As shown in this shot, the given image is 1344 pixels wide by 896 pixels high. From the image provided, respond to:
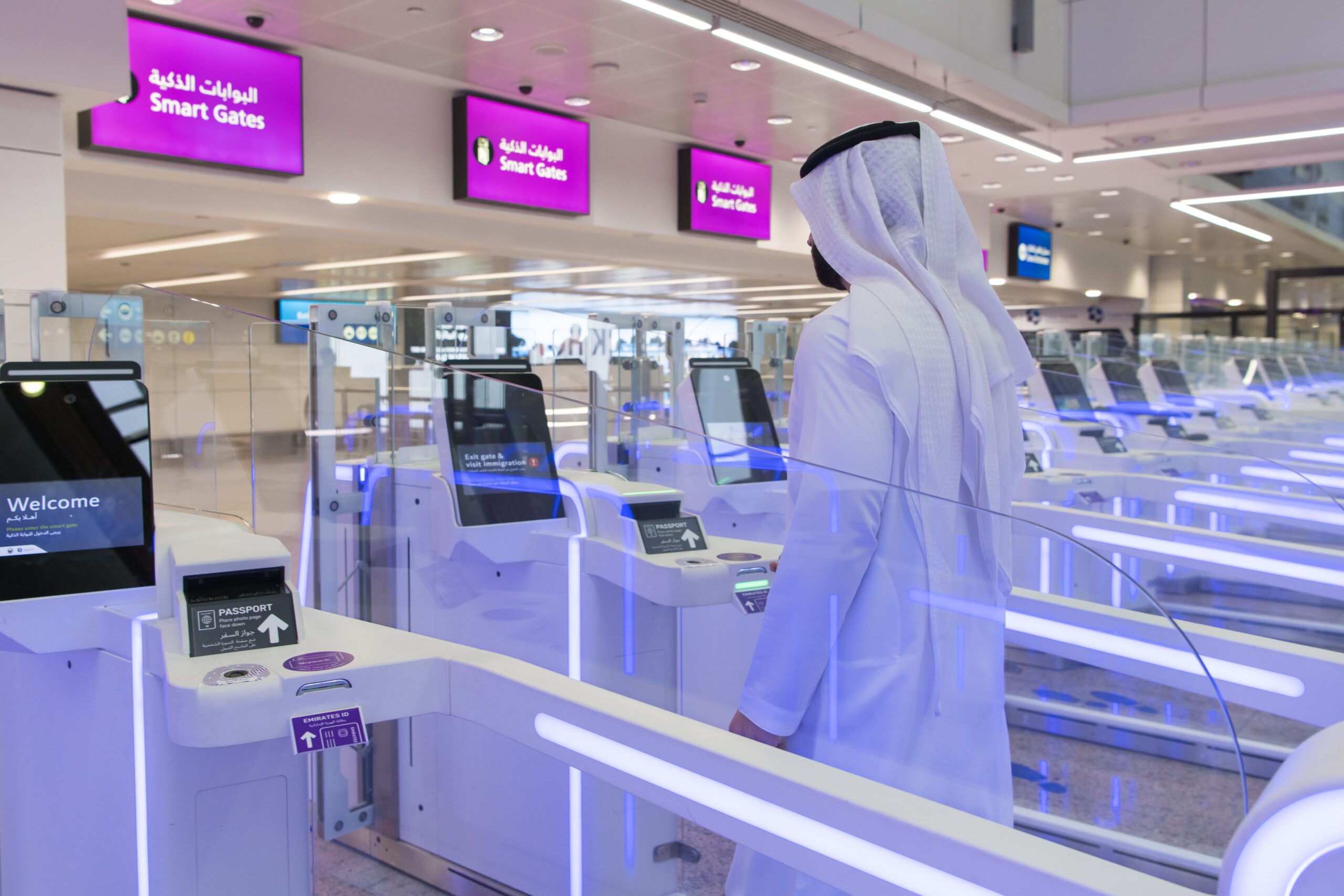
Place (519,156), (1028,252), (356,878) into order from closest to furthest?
1. (356,878)
2. (519,156)
3. (1028,252)

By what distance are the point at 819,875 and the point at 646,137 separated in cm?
766

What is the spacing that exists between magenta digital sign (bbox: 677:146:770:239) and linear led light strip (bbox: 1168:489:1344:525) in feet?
19.1

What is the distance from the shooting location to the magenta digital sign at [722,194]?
860cm

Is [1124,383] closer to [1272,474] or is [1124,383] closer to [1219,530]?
[1272,474]

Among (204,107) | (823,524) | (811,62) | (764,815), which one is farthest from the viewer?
(811,62)

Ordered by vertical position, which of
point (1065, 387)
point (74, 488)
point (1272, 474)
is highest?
point (1065, 387)

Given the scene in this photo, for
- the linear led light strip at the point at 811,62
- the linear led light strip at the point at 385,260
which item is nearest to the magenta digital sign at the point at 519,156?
the linear led light strip at the point at 811,62

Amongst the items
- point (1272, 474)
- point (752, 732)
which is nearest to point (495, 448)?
point (752, 732)

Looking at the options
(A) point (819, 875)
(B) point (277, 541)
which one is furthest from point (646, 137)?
(A) point (819, 875)

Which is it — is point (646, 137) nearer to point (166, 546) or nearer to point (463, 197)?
point (463, 197)

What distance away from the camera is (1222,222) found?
1200 centimetres

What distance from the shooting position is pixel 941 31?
698 centimetres

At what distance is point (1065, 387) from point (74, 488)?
6349 mm

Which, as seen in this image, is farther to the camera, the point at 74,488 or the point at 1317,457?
the point at 1317,457
